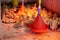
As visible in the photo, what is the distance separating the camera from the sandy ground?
3.74 feet

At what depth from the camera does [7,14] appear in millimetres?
1522

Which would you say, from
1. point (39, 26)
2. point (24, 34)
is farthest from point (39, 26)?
point (24, 34)

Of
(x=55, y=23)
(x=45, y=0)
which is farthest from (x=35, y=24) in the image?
(x=45, y=0)

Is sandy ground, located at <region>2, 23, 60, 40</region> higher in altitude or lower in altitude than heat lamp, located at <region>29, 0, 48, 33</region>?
lower

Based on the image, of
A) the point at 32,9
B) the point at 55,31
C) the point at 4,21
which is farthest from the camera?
the point at 32,9

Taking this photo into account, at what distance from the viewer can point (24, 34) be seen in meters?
1.20

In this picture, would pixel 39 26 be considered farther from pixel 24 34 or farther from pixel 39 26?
pixel 24 34

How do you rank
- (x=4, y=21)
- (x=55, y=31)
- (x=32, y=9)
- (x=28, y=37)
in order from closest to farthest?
1. (x=28, y=37)
2. (x=55, y=31)
3. (x=4, y=21)
4. (x=32, y=9)

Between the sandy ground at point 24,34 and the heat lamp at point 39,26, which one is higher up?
the heat lamp at point 39,26

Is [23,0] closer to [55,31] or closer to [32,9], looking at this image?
[32,9]

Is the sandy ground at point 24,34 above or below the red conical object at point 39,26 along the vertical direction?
below

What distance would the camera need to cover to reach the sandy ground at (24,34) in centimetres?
114

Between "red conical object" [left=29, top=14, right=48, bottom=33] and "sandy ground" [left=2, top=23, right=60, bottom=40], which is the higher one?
"red conical object" [left=29, top=14, right=48, bottom=33]

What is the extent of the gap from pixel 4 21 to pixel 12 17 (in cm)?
10
